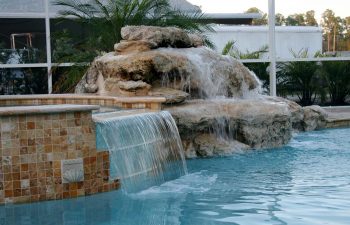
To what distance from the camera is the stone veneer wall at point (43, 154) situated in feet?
19.3

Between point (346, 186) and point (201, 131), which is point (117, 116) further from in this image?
point (346, 186)

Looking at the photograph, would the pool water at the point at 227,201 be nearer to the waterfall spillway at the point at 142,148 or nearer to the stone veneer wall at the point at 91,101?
the waterfall spillway at the point at 142,148

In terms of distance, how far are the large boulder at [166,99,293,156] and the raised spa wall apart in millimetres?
2600

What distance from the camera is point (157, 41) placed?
9891 mm

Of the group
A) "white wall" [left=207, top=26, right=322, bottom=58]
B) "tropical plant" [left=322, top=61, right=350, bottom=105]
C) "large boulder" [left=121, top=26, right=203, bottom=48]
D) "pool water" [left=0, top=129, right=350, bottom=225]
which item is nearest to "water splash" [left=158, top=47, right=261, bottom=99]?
"large boulder" [left=121, top=26, right=203, bottom=48]

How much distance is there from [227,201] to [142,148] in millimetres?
1811

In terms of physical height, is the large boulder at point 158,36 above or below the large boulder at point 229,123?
above

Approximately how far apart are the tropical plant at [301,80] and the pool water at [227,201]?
7.98m

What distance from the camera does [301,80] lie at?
16031mm

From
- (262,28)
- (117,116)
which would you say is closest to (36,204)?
(117,116)

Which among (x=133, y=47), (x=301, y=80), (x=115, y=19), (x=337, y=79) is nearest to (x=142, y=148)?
(x=133, y=47)

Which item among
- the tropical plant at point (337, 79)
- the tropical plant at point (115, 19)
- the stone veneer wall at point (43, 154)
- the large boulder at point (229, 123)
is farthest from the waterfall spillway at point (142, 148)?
the tropical plant at point (337, 79)

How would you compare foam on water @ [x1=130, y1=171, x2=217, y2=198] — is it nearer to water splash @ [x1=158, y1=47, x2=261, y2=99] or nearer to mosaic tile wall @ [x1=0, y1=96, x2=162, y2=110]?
mosaic tile wall @ [x1=0, y1=96, x2=162, y2=110]

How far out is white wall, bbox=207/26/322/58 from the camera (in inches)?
714
